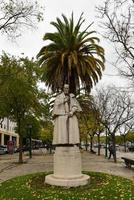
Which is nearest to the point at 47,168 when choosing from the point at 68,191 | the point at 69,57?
the point at 69,57

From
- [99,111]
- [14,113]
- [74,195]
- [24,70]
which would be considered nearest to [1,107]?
[14,113]

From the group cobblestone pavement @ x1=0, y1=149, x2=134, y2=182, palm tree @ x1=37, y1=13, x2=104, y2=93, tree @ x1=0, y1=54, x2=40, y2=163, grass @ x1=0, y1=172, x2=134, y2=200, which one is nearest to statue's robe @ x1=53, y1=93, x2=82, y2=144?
grass @ x1=0, y1=172, x2=134, y2=200

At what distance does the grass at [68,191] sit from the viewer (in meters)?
12.9

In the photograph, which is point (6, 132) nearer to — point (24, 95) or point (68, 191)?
point (24, 95)

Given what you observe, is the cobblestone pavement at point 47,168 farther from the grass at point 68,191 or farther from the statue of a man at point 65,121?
the statue of a man at point 65,121

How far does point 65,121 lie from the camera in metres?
16.3

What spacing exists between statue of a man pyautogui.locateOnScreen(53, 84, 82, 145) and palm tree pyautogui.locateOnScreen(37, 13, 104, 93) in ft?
36.6

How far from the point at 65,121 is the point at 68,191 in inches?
128

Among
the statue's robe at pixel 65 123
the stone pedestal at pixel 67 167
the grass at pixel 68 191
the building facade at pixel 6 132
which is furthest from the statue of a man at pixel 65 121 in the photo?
the building facade at pixel 6 132

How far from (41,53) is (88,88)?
477cm

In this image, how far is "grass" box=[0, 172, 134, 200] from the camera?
12875 mm

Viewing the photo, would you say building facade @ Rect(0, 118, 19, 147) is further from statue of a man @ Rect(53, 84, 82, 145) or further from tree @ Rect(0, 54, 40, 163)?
statue of a man @ Rect(53, 84, 82, 145)

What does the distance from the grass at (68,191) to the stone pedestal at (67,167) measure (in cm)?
33

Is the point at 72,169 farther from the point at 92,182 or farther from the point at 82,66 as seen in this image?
the point at 82,66
